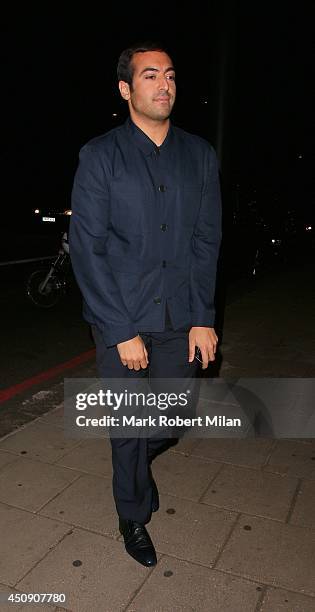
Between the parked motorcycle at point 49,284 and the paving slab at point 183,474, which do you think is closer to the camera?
the paving slab at point 183,474

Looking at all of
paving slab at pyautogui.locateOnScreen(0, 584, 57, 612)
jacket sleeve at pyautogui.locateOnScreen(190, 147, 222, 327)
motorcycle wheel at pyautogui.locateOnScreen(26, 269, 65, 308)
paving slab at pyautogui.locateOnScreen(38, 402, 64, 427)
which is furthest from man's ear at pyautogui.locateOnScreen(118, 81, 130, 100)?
motorcycle wheel at pyautogui.locateOnScreen(26, 269, 65, 308)

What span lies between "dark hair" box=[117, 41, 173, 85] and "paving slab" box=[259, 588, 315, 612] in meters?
2.26

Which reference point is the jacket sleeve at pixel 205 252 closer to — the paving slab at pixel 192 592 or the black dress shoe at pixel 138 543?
the black dress shoe at pixel 138 543

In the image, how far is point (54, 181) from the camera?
3766 cm

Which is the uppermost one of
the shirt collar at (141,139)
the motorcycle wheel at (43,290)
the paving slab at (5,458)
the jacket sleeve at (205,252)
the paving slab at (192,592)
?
the shirt collar at (141,139)

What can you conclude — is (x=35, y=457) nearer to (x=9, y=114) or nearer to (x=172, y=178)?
(x=172, y=178)

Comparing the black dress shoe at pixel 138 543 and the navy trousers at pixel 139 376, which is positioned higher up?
the navy trousers at pixel 139 376

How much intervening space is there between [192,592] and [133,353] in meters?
1.06

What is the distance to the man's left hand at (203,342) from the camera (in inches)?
95.7

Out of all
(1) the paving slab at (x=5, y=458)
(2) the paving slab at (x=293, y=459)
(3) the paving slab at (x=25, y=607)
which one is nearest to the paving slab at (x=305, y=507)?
(2) the paving slab at (x=293, y=459)

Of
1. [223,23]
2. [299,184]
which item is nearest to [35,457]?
[223,23]

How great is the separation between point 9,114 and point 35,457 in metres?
39.6

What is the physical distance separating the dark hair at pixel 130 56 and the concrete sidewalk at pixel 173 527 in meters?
2.14

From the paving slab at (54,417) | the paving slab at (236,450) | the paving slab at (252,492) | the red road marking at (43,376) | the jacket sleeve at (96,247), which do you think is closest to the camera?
the jacket sleeve at (96,247)
